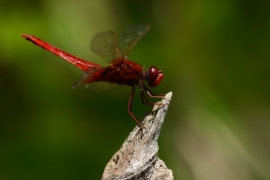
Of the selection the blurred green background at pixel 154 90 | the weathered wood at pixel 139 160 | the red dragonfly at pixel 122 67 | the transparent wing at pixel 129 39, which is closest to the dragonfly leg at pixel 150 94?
the red dragonfly at pixel 122 67

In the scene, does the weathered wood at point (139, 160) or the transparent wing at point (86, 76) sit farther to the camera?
the transparent wing at point (86, 76)

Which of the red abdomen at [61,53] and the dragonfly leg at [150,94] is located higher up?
the red abdomen at [61,53]

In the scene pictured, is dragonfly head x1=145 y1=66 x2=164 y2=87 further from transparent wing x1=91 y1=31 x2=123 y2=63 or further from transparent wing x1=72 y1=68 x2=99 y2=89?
transparent wing x1=72 y1=68 x2=99 y2=89

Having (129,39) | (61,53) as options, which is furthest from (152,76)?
(61,53)

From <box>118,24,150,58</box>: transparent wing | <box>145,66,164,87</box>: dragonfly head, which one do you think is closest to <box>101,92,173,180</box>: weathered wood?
<box>145,66,164,87</box>: dragonfly head

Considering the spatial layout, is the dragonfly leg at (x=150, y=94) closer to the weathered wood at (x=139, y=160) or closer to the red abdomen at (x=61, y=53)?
the red abdomen at (x=61, y=53)

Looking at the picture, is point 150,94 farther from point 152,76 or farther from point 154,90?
point 154,90

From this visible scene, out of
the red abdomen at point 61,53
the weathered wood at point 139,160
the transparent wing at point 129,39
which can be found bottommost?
the weathered wood at point 139,160

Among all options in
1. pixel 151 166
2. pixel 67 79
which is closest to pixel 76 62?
pixel 67 79
